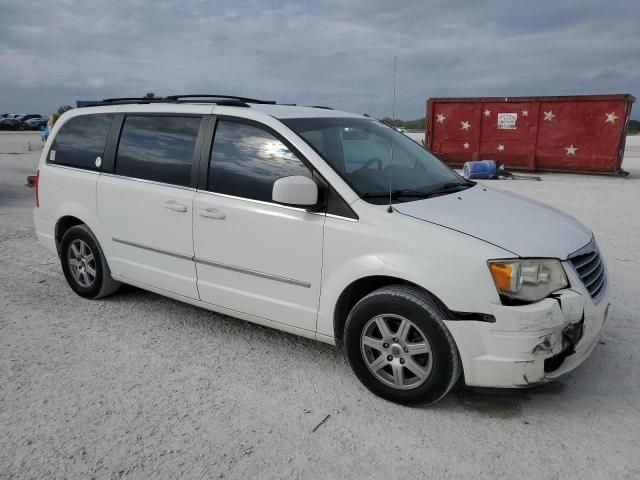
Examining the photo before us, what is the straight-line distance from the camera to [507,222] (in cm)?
312

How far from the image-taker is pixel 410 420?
2.94 meters

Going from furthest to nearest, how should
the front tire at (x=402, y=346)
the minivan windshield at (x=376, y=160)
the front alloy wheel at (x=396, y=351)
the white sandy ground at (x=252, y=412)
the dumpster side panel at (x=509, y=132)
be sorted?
the dumpster side panel at (x=509, y=132), the minivan windshield at (x=376, y=160), the front alloy wheel at (x=396, y=351), the front tire at (x=402, y=346), the white sandy ground at (x=252, y=412)

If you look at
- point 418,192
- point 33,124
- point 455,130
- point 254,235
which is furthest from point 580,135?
point 33,124

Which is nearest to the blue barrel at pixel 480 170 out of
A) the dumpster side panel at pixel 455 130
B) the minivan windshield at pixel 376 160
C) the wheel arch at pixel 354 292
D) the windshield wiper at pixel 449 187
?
the dumpster side panel at pixel 455 130

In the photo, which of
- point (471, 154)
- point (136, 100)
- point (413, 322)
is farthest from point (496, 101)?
point (413, 322)

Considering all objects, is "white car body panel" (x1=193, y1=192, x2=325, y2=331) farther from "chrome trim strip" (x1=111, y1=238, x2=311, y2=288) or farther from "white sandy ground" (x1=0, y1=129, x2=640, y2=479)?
"white sandy ground" (x1=0, y1=129, x2=640, y2=479)

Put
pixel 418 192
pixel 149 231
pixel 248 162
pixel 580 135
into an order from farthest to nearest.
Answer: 1. pixel 580 135
2. pixel 149 231
3. pixel 248 162
4. pixel 418 192

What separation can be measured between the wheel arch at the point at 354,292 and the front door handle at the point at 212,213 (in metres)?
1.00

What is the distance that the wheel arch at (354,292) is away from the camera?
3.06 meters

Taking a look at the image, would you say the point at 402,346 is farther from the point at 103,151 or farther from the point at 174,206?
the point at 103,151

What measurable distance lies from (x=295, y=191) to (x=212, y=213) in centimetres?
79

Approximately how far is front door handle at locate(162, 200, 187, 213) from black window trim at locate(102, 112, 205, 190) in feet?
A: 0.43

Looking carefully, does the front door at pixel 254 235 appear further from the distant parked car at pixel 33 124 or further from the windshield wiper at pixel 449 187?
the distant parked car at pixel 33 124

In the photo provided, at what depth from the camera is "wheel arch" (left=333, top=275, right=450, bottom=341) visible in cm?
306
